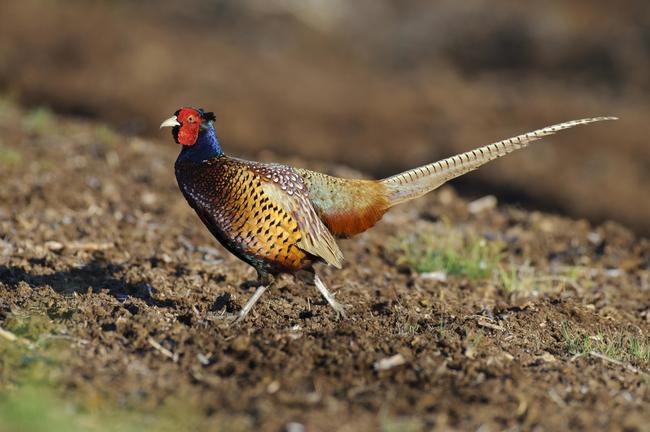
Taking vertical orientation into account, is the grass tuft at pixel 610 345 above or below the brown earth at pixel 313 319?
below

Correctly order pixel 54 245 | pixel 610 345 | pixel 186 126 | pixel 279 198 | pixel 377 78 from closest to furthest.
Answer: pixel 610 345
pixel 279 198
pixel 186 126
pixel 54 245
pixel 377 78

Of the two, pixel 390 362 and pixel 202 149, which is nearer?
pixel 390 362

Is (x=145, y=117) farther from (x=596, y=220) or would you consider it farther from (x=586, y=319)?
(x=586, y=319)

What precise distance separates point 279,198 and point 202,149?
48cm

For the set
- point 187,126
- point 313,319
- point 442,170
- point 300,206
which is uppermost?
point 187,126

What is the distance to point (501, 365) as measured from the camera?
4.17 metres

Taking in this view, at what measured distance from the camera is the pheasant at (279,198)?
184 inches

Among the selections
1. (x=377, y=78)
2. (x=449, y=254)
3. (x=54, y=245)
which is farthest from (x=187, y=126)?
(x=377, y=78)

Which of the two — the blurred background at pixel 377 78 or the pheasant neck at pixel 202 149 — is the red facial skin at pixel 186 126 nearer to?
the pheasant neck at pixel 202 149

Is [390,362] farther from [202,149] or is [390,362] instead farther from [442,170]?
[202,149]

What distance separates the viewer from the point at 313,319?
484 centimetres

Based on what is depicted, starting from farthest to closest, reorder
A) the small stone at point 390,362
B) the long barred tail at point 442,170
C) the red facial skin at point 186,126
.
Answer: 1. the long barred tail at point 442,170
2. the red facial skin at point 186,126
3. the small stone at point 390,362

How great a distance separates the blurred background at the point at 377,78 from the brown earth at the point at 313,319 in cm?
283

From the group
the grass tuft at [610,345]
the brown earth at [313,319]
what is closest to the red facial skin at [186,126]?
the brown earth at [313,319]
